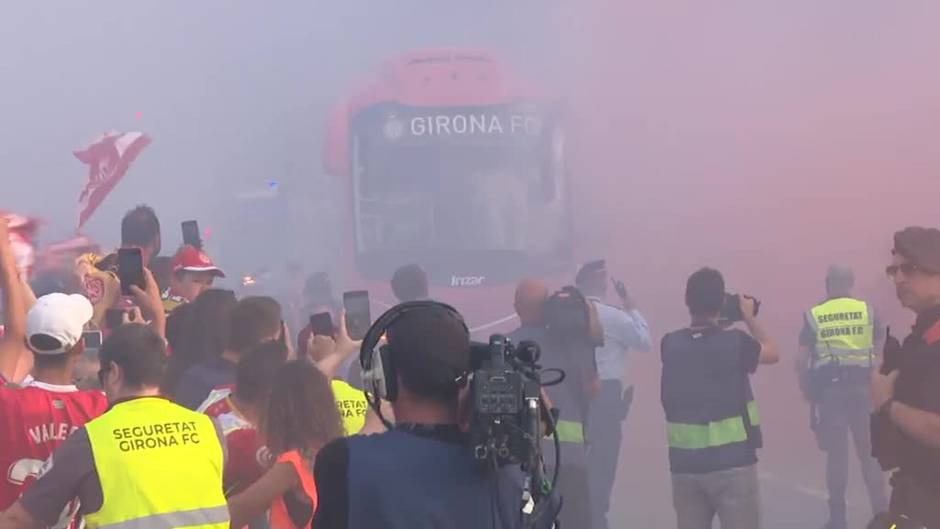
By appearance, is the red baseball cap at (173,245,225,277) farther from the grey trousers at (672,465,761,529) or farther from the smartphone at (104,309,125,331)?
the grey trousers at (672,465,761,529)

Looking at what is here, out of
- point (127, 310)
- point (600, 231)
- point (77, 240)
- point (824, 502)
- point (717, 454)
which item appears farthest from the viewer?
point (600, 231)

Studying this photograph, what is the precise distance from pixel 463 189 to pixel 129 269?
294 inches

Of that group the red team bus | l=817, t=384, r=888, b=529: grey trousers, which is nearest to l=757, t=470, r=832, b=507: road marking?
l=817, t=384, r=888, b=529: grey trousers

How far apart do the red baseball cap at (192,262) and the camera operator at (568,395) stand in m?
1.31

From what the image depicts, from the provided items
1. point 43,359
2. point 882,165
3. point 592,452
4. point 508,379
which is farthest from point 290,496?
point 882,165

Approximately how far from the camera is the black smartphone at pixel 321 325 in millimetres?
4105

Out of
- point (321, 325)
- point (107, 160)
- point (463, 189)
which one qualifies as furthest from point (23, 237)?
point (463, 189)

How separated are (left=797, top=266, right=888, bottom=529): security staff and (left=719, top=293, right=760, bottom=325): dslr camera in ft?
5.90

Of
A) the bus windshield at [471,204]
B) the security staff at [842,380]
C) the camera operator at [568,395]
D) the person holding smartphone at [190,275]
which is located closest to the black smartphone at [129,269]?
the person holding smartphone at [190,275]

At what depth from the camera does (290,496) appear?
10.6ft

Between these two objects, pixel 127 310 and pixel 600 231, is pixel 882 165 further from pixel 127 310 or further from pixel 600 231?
pixel 127 310

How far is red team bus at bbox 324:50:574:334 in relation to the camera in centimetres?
1121

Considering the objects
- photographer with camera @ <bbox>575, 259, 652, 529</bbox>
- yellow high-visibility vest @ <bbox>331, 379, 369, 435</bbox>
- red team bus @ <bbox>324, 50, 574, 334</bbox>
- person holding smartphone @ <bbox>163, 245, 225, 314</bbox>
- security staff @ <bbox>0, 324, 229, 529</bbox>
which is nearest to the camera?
security staff @ <bbox>0, 324, 229, 529</bbox>

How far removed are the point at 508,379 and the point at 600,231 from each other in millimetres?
12563
